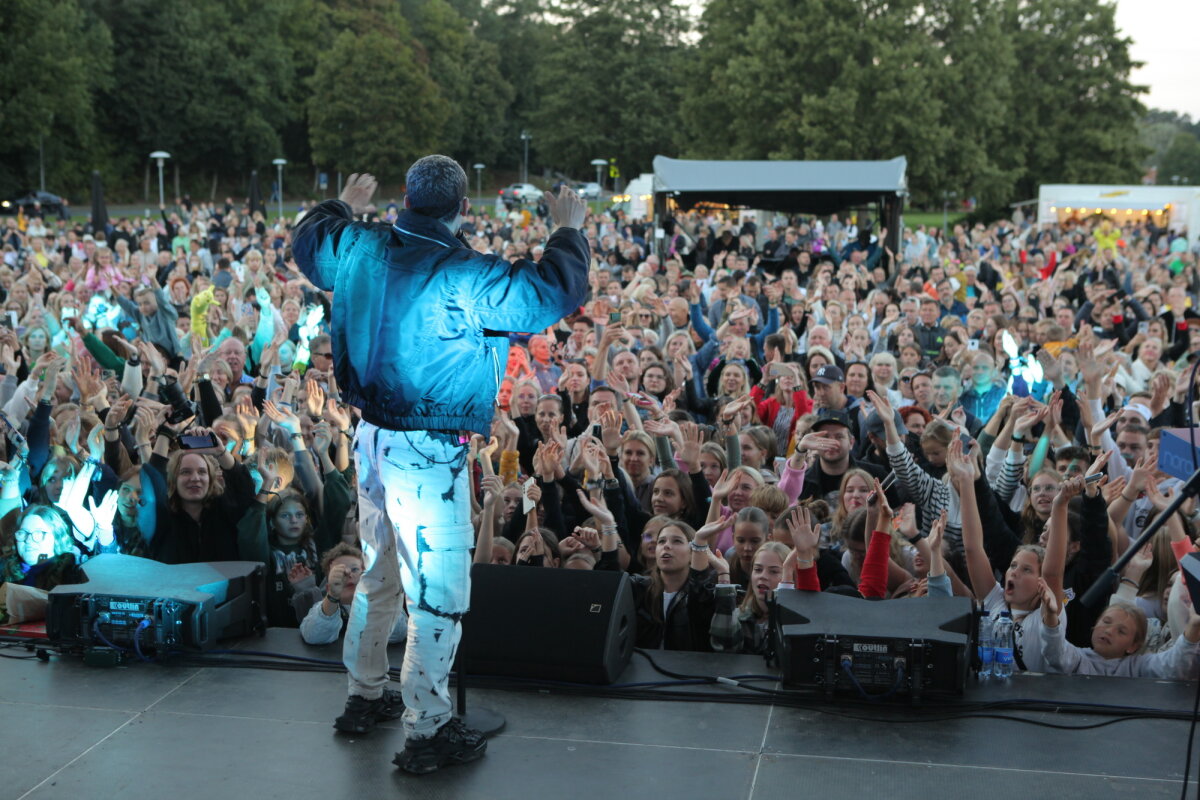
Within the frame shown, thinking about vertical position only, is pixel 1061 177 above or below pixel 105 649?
above

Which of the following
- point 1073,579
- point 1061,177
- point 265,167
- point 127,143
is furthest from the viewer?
point 265,167

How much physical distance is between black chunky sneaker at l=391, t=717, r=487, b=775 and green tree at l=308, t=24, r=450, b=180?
172ft

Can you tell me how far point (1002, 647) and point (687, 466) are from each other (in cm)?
225

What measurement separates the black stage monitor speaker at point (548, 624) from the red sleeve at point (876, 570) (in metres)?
0.97

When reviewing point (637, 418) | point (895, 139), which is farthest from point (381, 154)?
point (637, 418)

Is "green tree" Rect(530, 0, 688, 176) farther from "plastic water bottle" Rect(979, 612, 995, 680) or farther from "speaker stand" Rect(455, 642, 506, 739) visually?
"speaker stand" Rect(455, 642, 506, 739)

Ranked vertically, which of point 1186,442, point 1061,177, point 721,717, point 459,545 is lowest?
point 721,717

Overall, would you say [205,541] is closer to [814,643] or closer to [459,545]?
[459,545]

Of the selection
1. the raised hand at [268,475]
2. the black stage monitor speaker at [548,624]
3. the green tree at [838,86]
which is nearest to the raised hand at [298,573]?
the raised hand at [268,475]

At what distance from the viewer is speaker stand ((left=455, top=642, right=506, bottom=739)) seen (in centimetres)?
379

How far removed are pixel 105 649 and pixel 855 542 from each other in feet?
9.54

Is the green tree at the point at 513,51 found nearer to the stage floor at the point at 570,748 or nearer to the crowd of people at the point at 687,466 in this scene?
the crowd of people at the point at 687,466

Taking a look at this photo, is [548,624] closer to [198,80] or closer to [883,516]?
[883,516]

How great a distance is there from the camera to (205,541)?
5465 mm
